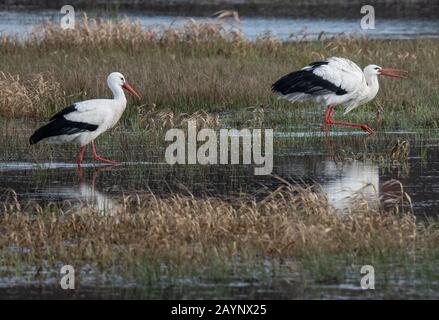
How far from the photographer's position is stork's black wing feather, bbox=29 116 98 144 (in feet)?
39.8

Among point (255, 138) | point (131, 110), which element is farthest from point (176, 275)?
point (131, 110)

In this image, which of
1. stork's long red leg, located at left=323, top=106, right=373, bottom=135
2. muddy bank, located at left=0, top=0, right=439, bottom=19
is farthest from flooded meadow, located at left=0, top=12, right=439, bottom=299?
muddy bank, located at left=0, top=0, right=439, bottom=19

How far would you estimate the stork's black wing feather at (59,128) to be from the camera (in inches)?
478

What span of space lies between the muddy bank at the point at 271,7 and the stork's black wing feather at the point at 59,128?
18362 millimetres

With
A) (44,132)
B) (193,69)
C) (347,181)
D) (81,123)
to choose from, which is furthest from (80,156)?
(193,69)

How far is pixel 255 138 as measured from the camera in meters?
13.5

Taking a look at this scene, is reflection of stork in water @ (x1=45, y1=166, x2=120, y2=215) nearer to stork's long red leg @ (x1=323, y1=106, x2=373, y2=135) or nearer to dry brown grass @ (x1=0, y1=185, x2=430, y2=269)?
dry brown grass @ (x1=0, y1=185, x2=430, y2=269)

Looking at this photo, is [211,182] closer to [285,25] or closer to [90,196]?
[90,196]

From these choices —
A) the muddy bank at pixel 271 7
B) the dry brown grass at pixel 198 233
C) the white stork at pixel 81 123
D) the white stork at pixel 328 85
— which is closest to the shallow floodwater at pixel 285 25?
the muddy bank at pixel 271 7

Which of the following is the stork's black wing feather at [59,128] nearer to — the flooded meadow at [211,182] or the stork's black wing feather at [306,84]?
the flooded meadow at [211,182]

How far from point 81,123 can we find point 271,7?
2056cm

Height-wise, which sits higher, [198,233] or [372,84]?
[372,84]

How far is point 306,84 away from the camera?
14648mm
